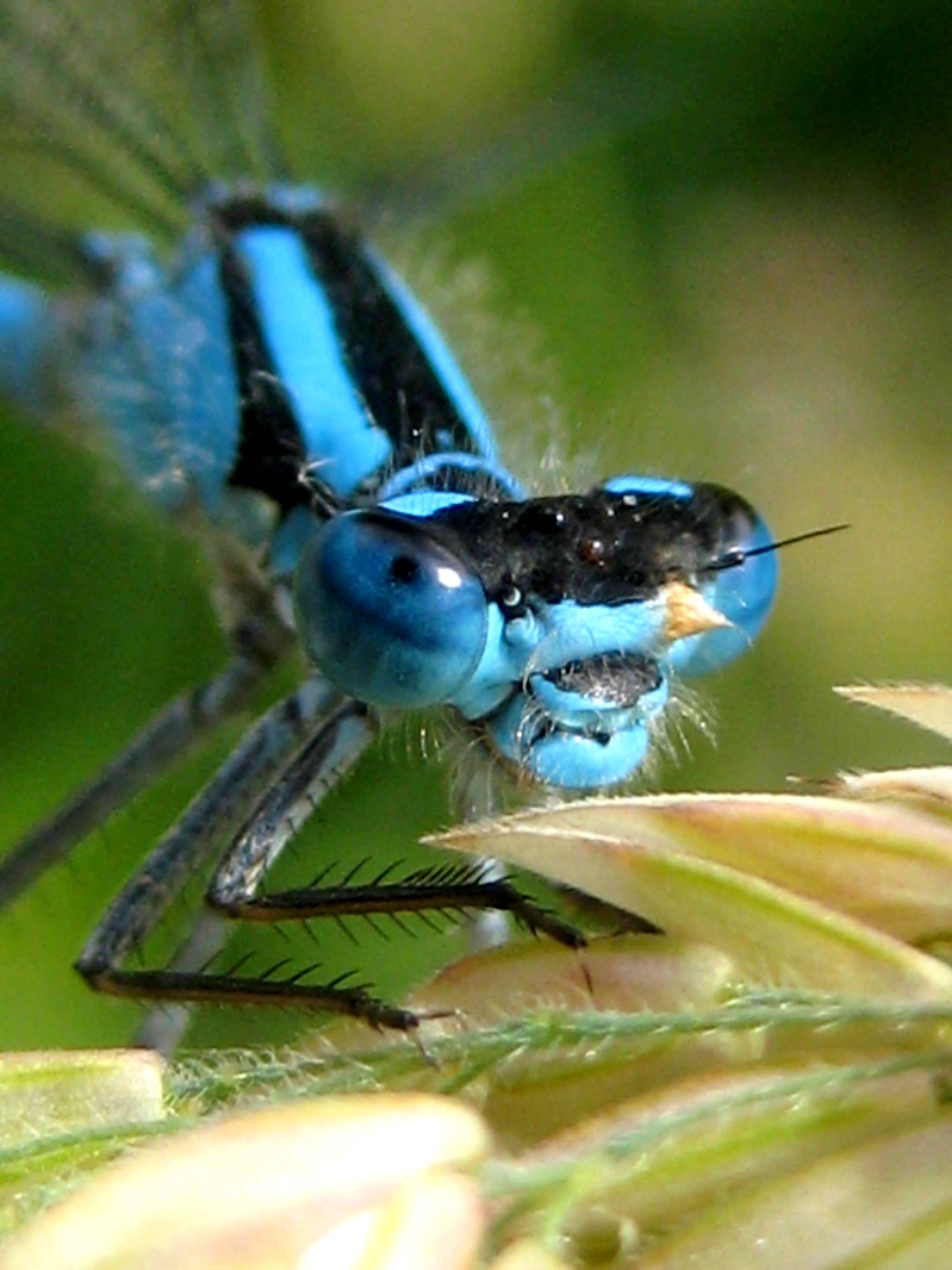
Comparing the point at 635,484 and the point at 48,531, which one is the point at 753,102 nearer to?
the point at 48,531

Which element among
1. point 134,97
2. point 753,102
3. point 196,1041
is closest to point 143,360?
point 134,97

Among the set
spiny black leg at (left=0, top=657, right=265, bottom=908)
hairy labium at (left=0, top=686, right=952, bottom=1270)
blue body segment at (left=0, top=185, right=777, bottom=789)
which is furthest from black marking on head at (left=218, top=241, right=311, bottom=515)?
hairy labium at (left=0, top=686, right=952, bottom=1270)

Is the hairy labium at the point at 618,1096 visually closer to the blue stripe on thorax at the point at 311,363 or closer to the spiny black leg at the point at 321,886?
the spiny black leg at the point at 321,886

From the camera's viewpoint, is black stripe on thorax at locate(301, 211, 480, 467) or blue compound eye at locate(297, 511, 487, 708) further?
black stripe on thorax at locate(301, 211, 480, 467)

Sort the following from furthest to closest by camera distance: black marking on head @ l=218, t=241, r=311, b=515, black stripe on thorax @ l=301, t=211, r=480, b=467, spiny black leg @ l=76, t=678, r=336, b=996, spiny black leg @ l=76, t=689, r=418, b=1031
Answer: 1. black marking on head @ l=218, t=241, r=311, b=515
2. black stripe on thorax @ l=301, t=211, r=480, b=467
3. spiny black leg @ l=76, t=678, r=336, b=996
4. spiny black leg @ l=76, t=689, r=418, b=1031

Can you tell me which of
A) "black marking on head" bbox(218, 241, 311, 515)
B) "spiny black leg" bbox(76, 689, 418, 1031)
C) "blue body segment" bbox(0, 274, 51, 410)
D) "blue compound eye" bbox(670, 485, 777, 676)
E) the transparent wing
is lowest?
"spiny black leg" bbox(76, 689, 418, 1031)

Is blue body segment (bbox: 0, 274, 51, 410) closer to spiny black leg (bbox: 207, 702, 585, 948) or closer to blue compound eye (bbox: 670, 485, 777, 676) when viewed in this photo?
spiny black leg (bbox: 207, 702, 585, 948)
